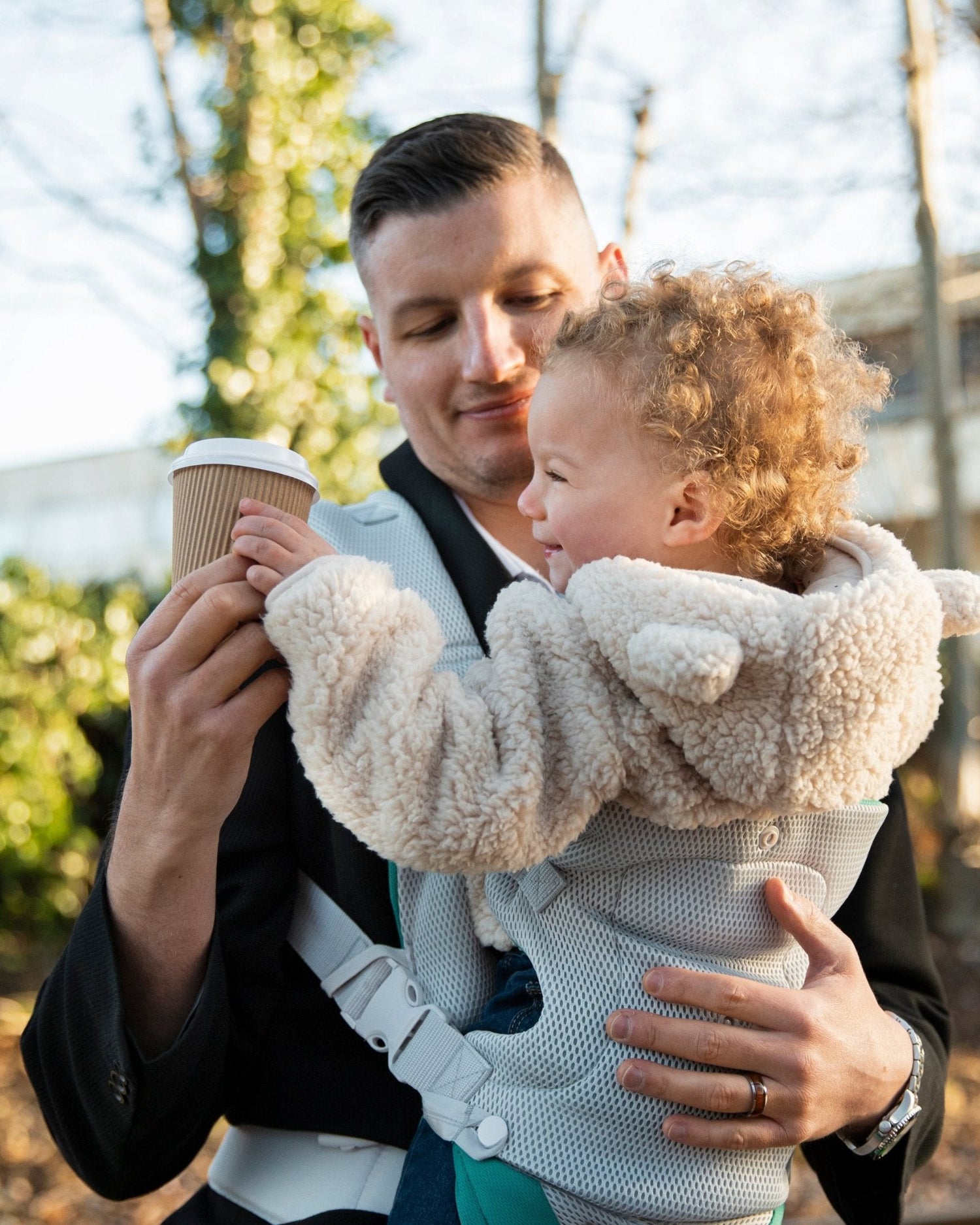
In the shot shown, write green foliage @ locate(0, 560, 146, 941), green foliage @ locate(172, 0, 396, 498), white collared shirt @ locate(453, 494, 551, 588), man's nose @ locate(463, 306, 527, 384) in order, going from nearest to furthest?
white collared shirt @ locate(453, 494, 551, 588)
man's nose @ locate(463, 306, 527, 384)
green foliage @ locate(0, 560, 146, 941)
green foliage @ locate(172, 0, 396, 498)

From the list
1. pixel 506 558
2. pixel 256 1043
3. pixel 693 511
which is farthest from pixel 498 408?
pixel 256 1043

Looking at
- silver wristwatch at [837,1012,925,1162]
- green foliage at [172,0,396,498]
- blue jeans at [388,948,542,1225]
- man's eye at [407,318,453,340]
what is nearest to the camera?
blue jeans at [388,948,542,1225]

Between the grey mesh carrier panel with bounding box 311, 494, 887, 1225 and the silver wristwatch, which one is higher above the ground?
the grey mesh carrier panel with bounding box 311, 494, 887, 1225

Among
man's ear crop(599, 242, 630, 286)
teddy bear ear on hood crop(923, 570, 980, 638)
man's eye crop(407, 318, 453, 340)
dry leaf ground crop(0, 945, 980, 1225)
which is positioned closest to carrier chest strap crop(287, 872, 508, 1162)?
teddy bear ear on hood crop(923, 570, 980, 638)

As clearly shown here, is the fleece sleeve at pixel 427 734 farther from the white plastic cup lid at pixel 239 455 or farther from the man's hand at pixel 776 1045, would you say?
the man's hand at pixel 776 1045

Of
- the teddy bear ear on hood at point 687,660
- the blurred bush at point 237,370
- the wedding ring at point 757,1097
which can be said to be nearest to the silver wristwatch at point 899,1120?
the wedding ring at point 757,1097

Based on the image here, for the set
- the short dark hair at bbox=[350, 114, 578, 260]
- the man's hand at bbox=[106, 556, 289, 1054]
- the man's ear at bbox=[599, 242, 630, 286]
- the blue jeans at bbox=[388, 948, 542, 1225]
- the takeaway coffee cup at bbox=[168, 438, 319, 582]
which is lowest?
the blue jeans at bbox=[388, 948, 542, 1225]

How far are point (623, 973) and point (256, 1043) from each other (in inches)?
27.0

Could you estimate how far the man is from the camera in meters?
1.50

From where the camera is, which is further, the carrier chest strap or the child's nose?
the child's nose

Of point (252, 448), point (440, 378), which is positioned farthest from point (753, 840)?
point (440, 378)

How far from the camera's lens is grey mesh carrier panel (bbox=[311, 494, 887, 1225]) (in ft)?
4.83

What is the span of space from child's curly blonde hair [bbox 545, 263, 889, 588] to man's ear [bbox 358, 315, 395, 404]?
91cm

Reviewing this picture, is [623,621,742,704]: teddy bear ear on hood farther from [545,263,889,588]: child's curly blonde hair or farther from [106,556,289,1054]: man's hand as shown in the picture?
[106,556,289,1054]: man's hand
